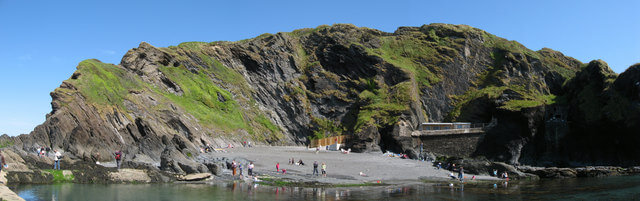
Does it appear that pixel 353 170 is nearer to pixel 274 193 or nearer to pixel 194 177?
pixel 194 177

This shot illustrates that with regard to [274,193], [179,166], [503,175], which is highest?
[179,166]

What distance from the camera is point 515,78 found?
81125mm

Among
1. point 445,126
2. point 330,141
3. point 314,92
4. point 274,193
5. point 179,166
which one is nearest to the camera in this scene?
point 274,193

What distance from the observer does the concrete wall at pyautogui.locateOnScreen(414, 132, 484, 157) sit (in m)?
64.7

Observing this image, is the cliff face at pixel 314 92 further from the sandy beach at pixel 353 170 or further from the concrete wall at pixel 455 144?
the sandy beach at pixel 353 170

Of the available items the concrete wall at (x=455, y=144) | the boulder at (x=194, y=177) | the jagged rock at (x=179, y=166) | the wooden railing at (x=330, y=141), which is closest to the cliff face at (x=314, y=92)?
the jagged rock at (x=179, y=166)

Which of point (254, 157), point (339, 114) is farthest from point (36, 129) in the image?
point (339, 114)

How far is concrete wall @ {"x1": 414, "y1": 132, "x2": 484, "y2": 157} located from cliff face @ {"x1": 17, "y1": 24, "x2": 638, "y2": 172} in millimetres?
1585

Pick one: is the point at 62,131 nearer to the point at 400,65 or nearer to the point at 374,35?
the point at 400,65

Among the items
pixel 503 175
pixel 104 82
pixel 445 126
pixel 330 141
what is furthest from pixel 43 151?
pixel 445 126

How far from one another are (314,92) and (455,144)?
3274cm

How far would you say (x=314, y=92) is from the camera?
284 ft

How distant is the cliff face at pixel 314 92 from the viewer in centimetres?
4650

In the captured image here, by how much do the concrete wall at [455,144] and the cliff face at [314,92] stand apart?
158 centimetres
